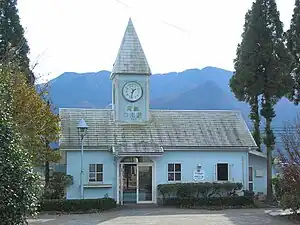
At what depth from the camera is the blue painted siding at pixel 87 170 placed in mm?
24828

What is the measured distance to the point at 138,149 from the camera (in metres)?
25.2

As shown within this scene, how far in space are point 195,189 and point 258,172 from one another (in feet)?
17.0

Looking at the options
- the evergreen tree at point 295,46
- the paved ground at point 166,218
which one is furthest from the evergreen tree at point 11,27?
the evergreen tree at point 295,46

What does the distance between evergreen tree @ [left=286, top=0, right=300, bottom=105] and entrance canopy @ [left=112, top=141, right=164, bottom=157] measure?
8173 millimetres

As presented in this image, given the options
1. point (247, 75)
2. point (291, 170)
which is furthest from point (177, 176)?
point (291, 170)

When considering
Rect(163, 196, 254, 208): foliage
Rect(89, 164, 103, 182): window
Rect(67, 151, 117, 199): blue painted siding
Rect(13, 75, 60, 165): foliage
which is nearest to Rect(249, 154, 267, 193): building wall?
Rect(163, 196, 254, 208): foliage

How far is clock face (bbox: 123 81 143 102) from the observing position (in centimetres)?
2697

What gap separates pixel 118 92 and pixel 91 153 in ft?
12.3

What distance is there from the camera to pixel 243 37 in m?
27.7

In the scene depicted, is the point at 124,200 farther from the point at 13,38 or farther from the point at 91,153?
the point at 13,38

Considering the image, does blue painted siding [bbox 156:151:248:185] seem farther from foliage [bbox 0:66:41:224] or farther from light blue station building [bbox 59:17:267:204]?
foliage [bbox 0:66:41:224]

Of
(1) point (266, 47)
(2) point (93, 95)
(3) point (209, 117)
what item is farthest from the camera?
(2) point (93, 95)

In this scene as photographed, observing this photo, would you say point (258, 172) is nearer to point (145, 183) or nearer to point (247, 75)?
point (247, 75)

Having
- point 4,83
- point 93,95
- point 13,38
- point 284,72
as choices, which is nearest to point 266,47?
point 284,72
